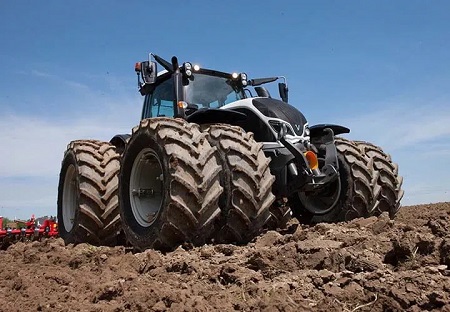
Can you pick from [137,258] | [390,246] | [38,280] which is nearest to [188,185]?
[137,258]

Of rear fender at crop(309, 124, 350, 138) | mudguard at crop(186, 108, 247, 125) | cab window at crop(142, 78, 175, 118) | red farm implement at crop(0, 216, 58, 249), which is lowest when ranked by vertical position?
red farm implement at crop(0, 216, 58, 249)

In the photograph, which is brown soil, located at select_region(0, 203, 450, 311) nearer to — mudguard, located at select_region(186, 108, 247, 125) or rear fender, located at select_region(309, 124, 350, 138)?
mudguard, located at select_region(186, 108, 247, 125)

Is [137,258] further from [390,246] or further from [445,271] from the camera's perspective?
[445,271]

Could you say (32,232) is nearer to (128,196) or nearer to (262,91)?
(128,196)

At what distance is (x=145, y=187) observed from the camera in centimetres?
538

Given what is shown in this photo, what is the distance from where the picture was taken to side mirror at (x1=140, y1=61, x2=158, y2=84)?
643 centimetres

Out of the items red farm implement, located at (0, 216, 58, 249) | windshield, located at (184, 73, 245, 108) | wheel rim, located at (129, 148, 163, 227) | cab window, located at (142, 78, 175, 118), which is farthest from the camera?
red farm implement, located at (0, 216, 58, 249)

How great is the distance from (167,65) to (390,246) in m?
3.97

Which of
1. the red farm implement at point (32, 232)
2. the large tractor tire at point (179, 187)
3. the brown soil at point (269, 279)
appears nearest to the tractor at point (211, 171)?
the large tractor tire at point (179, 187)

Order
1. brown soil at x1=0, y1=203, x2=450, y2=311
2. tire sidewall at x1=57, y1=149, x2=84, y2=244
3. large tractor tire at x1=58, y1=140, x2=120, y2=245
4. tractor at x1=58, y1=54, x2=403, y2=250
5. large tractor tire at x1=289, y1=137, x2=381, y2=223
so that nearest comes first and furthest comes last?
brown soil at x1=0, y1=203, x2=450, y2=311
tractor at x1=58, y1=54, x2=403, y2=250
large tractor tire at x1=289, y1=137, x2=381, y2=223
large tractor tire at x1=58, y1=140, x2=120, y2=245
tire sidewall at x1=57, y1=149, x2=84, y2=244

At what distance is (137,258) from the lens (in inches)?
162

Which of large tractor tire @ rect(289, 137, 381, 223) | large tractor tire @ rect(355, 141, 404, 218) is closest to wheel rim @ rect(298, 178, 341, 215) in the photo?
large tractor tire @ rect(289, 137, 381, 223)

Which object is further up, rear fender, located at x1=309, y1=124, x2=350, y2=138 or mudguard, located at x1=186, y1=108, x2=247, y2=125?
mudguard, located at x1=186, y1=108, x2=247, y2=125

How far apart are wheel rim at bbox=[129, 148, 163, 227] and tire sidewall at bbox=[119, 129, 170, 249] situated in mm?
46
